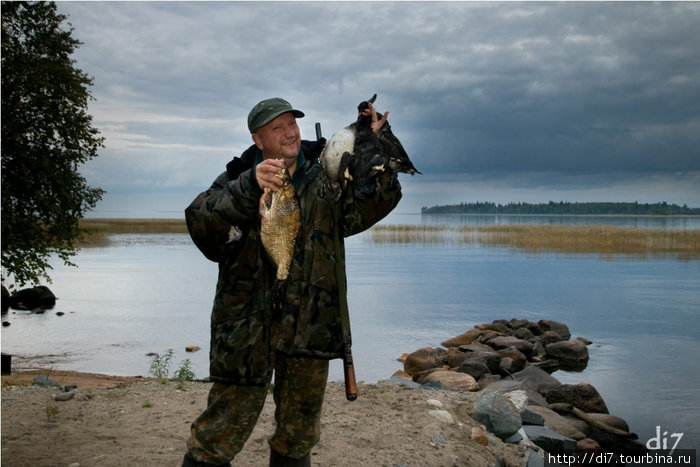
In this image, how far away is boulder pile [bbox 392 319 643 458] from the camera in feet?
27.5

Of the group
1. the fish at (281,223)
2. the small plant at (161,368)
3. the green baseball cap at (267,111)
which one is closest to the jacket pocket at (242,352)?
the fish at (281,223)

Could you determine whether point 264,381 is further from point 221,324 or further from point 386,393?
point 386,393

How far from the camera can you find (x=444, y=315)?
1029 inches

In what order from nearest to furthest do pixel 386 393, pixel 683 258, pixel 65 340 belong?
pixel 386 393
pixel 65 340
pixel 683 258

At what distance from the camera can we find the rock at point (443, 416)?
7.60 m

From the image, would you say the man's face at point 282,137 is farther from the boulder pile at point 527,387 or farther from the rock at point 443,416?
the boulder pile at point 527,387

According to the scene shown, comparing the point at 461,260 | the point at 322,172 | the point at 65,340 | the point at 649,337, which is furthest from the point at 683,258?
the point at 322,172

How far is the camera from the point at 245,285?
3.96m

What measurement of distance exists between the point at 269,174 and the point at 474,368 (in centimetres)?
1145

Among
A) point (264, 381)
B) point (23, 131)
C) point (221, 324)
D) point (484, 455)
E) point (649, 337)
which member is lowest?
point (649, 337)

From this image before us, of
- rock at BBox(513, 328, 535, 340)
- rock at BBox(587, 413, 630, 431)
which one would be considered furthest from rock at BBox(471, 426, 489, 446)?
rock at BBox(513, 328, 535, 340)

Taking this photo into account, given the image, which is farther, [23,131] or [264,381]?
[23,131]

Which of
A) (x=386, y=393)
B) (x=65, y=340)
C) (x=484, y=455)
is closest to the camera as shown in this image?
(x=484, y=455)

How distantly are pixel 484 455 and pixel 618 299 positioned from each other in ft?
81.3
